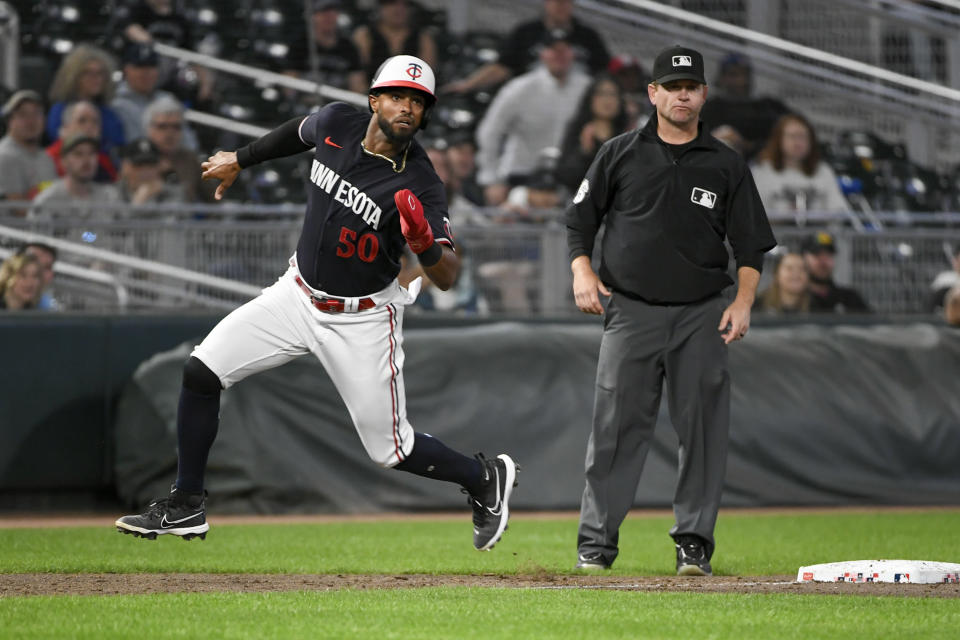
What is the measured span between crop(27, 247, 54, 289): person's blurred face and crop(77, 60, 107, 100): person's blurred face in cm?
287

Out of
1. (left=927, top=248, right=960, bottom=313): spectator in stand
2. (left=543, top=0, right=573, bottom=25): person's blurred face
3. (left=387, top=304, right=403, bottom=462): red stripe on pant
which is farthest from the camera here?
(left=543, top=0, right=573, bottom=25): person's blurred face

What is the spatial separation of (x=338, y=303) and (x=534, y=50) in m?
9.91

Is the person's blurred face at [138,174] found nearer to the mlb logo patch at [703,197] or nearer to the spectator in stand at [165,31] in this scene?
the spectator in stand at [165,31]

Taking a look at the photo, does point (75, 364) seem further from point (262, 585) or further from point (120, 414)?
point (262, 585)

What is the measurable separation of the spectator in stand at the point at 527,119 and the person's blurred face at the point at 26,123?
4.01 m

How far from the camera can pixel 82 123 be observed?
12.1 meters

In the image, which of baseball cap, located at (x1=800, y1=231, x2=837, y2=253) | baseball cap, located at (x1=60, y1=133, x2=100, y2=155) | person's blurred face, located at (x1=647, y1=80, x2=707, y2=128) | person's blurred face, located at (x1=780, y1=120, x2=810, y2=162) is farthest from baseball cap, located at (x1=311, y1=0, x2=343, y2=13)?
person's blurred face, located at (x1=647, y1=80, x2=707, y2=128)

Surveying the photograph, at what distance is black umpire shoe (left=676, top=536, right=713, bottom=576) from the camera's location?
20.5ft

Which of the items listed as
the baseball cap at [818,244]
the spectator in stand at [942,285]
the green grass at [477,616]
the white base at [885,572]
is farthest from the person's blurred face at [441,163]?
the green grass at [477,616]

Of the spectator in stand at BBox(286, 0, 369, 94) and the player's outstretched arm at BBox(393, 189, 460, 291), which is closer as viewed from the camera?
the player's outstretched arm at BBox(393, 189, 460, 291)

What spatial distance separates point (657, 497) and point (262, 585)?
5.31 m

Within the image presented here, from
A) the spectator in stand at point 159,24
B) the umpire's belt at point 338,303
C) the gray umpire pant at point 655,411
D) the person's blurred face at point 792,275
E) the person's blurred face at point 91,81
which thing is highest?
the spectator in stand at point 159,24

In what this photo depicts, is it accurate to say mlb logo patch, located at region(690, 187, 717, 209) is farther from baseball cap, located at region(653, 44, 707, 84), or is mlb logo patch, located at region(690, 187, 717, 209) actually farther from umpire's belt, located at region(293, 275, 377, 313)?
umpire's belt, located at region(293, 275, 377, 313)

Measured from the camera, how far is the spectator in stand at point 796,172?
13.5m
